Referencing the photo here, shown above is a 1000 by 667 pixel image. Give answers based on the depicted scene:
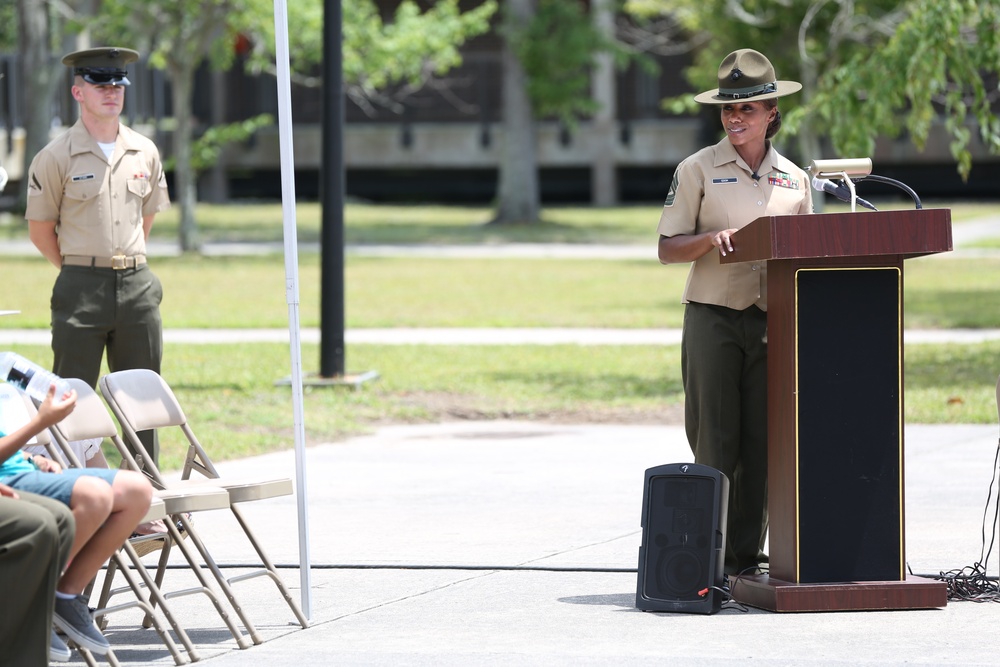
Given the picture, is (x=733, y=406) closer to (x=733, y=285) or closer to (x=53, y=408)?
(x=733, y=285)

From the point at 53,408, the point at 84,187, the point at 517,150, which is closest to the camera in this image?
the point at 53,408

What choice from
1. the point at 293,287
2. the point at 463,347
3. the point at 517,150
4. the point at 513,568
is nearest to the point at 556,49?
the point at 517,150

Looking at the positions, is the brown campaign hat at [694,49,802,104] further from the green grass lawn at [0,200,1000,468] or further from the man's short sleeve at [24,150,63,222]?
the green grass lawn at [0,200,1000,468]

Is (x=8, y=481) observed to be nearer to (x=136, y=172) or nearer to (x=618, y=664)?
(x=618, y=664)

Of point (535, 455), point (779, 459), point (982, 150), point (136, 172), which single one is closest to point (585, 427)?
point (535, 455)

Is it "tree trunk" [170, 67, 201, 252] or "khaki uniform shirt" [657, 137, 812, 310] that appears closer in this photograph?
"khaki uniform shirt" [657, 137, 812, 310]

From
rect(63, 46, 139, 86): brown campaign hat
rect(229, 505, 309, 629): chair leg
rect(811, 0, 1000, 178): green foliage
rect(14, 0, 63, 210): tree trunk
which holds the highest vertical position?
rect(14, 0, 63, 210): tree trunk

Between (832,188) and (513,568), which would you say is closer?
(832,188)

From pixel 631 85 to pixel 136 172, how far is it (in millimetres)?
35482

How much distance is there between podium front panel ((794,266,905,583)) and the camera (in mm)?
6234

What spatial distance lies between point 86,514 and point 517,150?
31.6 meters

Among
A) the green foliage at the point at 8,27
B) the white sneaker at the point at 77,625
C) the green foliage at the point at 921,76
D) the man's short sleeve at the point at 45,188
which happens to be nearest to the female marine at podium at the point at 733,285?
the white sneaker at the point at 77,625

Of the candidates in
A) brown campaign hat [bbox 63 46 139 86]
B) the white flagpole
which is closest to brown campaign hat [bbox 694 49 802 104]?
the white flagpole

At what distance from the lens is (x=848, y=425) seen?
6.25 metres
